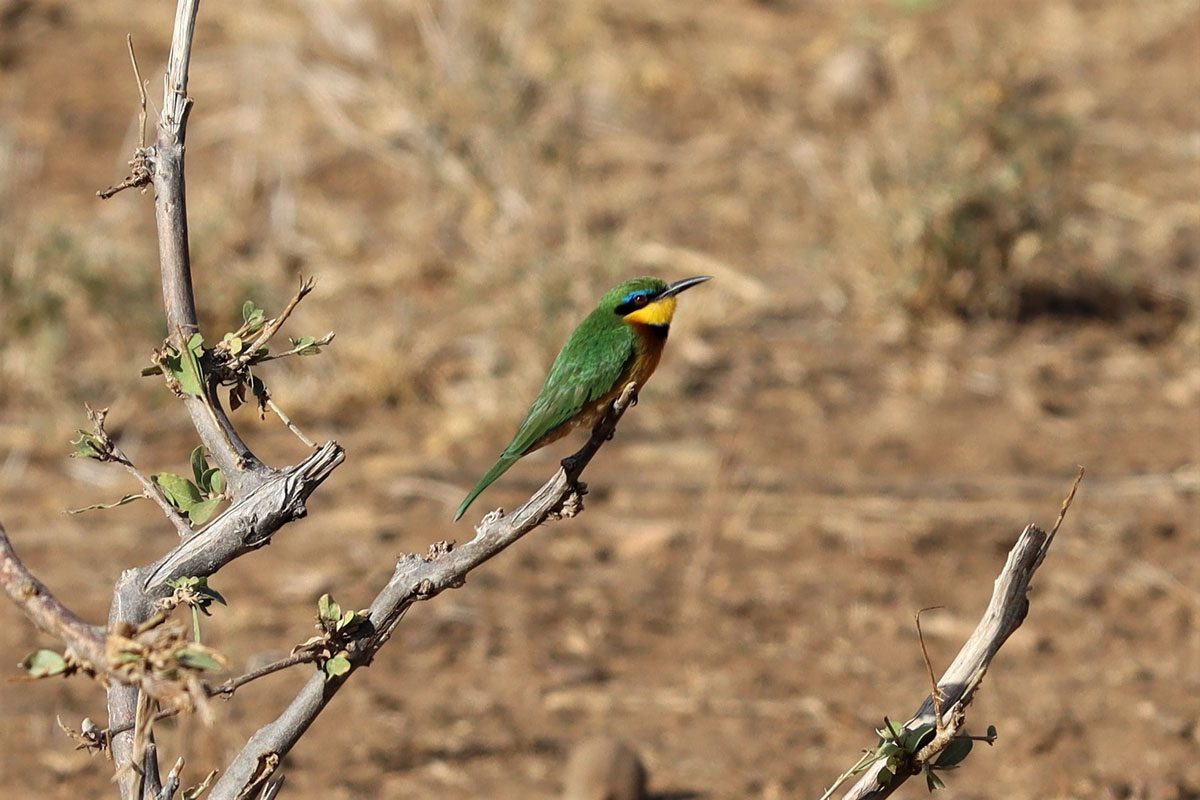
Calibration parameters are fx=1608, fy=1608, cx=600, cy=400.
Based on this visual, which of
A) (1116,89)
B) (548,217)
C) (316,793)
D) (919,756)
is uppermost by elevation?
(548,217)

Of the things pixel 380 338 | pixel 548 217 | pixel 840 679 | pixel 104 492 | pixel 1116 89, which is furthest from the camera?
pixel 1116 89

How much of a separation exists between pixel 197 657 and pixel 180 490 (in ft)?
1.54

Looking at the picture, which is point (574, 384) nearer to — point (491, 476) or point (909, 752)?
point (491, 476)

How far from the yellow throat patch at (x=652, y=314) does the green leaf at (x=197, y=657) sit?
1.80 meters

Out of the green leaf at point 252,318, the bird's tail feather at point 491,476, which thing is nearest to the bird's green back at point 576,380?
the bird's tail feather at point 491,476

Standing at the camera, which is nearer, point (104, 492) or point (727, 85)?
point (104, 492)

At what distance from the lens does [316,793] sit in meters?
3.78

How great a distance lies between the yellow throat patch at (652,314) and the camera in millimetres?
3271

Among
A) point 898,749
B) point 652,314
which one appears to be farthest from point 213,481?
point 652,314

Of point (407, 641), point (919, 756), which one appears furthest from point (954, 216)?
point (919, 756)

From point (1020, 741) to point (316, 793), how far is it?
169 cm

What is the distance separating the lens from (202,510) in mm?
1973

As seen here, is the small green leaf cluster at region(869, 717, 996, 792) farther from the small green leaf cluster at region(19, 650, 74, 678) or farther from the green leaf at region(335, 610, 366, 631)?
the small green leaf cluster at region(19, 650, 74, 678)

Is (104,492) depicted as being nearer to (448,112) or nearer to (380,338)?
(380,338)
